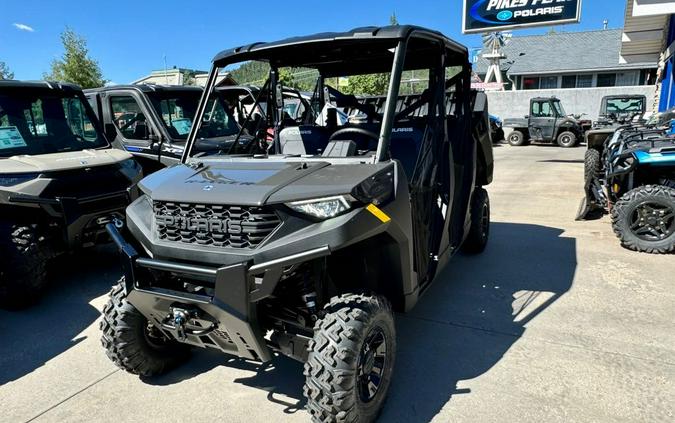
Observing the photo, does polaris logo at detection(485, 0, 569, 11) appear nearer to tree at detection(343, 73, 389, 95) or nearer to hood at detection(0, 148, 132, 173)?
tree at detection(343, 73, 389, 95)

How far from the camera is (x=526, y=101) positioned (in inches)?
1079

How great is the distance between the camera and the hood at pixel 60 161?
14.9 feet

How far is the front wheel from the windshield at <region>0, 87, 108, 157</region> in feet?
14.4

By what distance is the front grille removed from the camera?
2342 mm

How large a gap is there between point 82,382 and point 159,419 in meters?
0.80

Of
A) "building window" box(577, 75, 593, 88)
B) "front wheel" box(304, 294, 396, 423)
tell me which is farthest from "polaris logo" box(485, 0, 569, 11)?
"front wheel" box(304, 294, 396, 423)

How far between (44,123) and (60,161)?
91 centimetres

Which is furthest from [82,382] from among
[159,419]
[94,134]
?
[94,134]

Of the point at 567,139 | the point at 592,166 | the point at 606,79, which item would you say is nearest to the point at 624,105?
the point at 567,139

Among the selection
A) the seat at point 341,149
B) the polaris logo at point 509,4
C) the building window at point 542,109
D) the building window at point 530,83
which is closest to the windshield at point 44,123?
the seat at point 341,149

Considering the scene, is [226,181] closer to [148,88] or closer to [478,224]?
[478,224]

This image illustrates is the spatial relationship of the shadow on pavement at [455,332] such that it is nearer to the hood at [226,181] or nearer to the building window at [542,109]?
the hood at [226,181]

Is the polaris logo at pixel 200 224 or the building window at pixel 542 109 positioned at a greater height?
the polaris logo at pixel 200 224

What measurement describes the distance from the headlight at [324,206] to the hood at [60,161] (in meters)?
3.39
